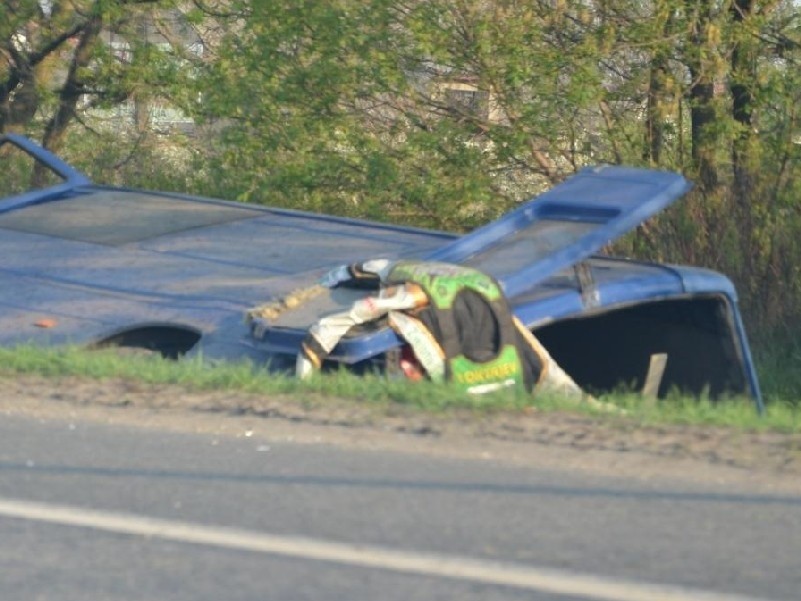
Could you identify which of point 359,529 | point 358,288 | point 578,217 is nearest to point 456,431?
point 359,529

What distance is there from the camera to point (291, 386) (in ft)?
24.3

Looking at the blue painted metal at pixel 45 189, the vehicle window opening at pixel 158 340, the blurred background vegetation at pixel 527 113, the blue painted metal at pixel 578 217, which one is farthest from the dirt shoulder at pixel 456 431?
the blurred background vegetation at pixel 527 113

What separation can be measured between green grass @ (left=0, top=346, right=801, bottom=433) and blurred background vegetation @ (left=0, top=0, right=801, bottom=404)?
5.06m

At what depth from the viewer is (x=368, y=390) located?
7277 mm

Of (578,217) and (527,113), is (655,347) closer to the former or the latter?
(578,217)

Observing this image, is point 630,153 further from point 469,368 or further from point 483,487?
point 483,487

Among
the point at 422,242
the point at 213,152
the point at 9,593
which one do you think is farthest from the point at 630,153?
the point at 9,593

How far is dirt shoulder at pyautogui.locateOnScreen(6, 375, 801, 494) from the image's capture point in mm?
5906

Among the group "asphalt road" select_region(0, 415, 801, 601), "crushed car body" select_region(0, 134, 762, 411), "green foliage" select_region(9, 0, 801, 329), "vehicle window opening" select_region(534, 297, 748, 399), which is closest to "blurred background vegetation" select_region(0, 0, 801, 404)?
"green foliage" select_region(9, 0, 801, 329)

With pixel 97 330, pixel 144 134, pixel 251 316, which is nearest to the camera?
pixel 251 316

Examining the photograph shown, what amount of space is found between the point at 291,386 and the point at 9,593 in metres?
3.15

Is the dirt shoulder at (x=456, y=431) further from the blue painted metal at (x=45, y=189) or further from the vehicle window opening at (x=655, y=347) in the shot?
the blue painted metal at (x=45, y=189)

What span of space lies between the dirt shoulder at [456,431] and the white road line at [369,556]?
133 centimetres

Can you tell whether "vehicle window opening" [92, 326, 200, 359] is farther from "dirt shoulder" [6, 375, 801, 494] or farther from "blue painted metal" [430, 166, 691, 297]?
"blue painted metal" [430, 166, 691, 297]
